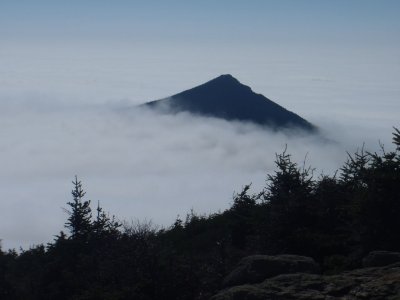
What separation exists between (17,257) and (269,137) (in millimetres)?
72125

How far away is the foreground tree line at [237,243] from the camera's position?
11820 mm

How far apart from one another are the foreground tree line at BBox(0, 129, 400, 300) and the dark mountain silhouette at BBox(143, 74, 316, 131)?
70.6 meters

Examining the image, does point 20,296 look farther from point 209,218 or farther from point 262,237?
point 209,218

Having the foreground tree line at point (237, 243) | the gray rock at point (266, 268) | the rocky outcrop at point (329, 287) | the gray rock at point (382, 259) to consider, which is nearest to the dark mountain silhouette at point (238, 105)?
the foreground tree line at point (237, 243)

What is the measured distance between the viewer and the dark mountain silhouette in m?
90.1

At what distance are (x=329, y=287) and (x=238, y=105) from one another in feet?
273

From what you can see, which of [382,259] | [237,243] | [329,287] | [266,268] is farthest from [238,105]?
[329,287]

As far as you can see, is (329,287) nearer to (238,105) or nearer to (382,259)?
(382,259)

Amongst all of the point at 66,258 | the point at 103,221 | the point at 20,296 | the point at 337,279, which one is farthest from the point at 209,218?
the point at 337,279

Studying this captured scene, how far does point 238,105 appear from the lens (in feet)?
297

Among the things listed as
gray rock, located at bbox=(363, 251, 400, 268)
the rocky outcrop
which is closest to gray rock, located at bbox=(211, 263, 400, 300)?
the rocky outcrop

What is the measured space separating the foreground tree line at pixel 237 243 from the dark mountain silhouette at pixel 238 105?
7061 cm

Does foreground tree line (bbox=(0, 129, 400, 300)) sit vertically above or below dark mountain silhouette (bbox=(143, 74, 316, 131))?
below

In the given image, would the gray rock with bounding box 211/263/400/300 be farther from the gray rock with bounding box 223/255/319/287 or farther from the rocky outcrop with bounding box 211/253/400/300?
the gray rock with bounding box 223/255/319/287
